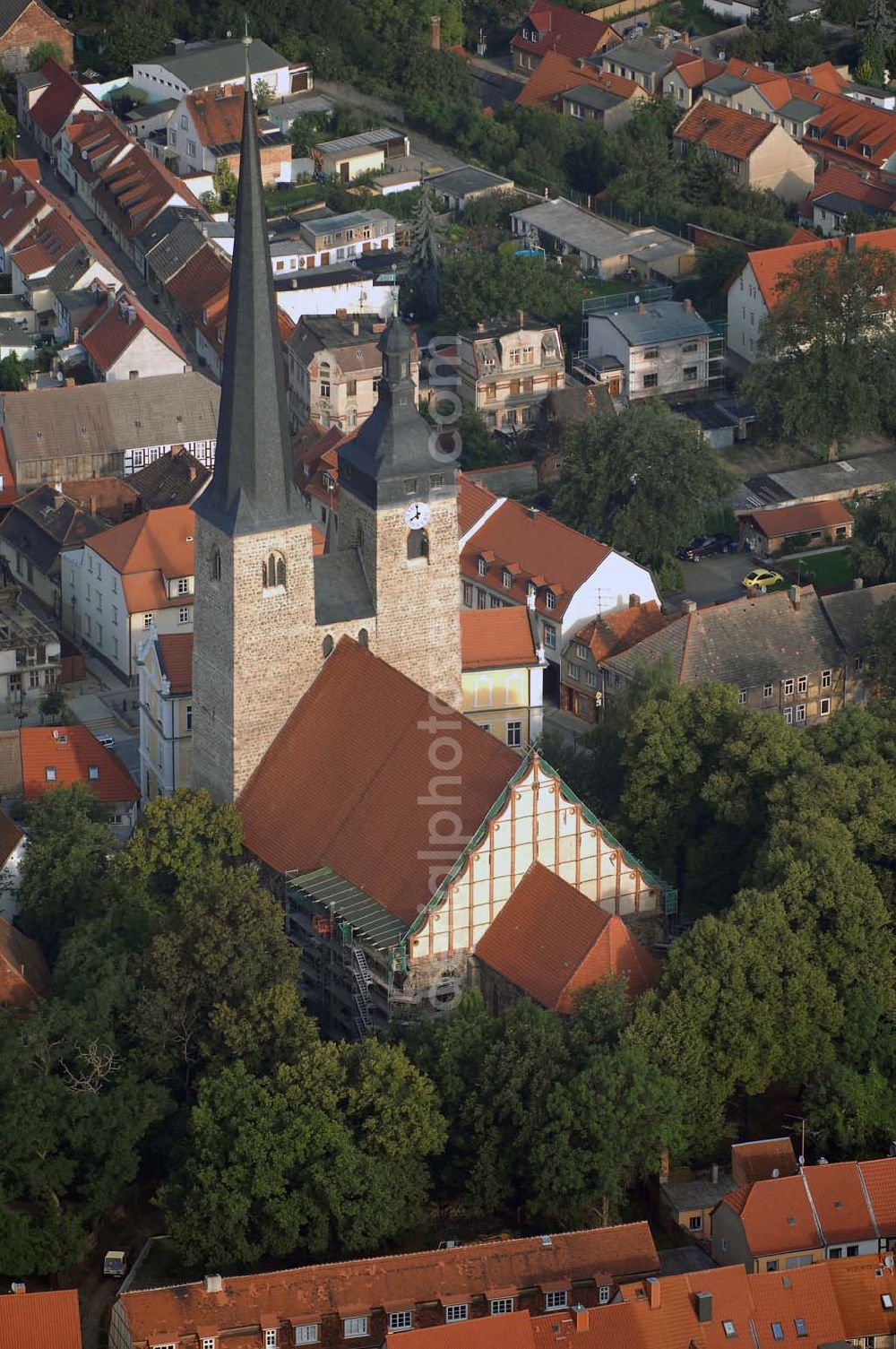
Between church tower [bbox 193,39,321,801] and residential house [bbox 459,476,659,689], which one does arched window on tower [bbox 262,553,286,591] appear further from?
residential house [bbox 459,476,659,689]

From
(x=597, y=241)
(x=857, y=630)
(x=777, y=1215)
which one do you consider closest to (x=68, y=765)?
(x=857, y=630)

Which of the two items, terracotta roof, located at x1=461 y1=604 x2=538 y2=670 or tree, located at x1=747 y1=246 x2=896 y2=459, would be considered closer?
terracotta roof, located at x1=461 y1=604 x2=538 y2=670

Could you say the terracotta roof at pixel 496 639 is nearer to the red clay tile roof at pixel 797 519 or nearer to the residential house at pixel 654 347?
the red clay tile roof at pixel 797 519

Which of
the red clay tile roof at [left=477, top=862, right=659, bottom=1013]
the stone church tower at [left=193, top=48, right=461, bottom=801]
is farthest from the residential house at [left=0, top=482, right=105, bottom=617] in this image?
the red clay tile roof at [left=477, top=862, right=659, bottom=1013]

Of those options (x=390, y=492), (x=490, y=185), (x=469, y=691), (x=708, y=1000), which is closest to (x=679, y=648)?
(x=469, y=691)

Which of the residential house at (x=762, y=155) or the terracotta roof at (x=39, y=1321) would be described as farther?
the residential house at (x=762, y=155)

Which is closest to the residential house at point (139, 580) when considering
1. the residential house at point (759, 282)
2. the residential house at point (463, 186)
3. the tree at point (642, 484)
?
the tree at point (642, 484)
